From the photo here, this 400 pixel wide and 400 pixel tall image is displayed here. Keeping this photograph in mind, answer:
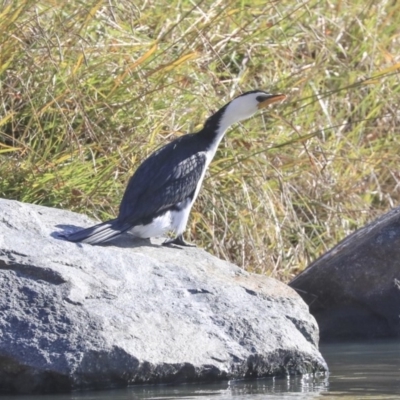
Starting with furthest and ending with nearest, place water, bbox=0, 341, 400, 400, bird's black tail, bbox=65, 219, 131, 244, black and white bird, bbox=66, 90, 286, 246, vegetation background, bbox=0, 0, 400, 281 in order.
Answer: vegetation background, bbox=0, 0, 400, 281 → black and white bird, bbox=66, 90, 286, 246 → bird's black tail, bbox=65, 219, 131, 244 → water, bbox=0, 341, 400, 400

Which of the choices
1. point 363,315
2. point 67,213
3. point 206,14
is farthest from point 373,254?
point 206,14

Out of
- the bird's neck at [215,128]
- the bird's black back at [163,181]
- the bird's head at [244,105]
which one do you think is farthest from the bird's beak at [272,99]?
the bird's black back at [163,181]

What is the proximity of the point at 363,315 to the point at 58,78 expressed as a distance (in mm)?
1986

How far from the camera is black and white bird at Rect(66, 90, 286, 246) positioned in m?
4.86

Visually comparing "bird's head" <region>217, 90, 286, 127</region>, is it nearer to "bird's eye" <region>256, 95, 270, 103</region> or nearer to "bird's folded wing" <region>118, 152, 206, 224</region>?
"bird's eye" <region>256, 95, 270, 103</region>

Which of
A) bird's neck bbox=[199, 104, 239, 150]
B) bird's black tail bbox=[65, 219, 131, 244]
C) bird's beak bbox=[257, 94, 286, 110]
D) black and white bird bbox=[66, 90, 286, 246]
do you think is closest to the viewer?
bird's black tail bbox=[65, 219, 131, 244]

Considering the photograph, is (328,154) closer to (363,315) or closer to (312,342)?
(363,315)

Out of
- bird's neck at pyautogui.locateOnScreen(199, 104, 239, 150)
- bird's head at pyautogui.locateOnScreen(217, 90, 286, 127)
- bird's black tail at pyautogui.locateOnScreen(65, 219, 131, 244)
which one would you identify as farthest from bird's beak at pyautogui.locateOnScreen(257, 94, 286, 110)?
bird's black tail at pyautogui.locateOnScreen(65, 219, 131, 244)

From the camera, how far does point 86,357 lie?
3859mm

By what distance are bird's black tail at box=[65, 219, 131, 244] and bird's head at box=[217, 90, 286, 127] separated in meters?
0.97

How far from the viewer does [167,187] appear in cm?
500

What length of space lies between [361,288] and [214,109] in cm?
154

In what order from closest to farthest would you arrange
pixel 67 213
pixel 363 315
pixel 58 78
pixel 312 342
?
1. pixel 312 342
2. pixel 67 213
3. pixel 363 315
4. pixel 58 78

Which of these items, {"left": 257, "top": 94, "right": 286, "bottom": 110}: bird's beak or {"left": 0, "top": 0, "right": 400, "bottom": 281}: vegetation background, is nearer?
{"left": 257, "top": 94, "right": 286, "bottom": 110}: bird's beak
